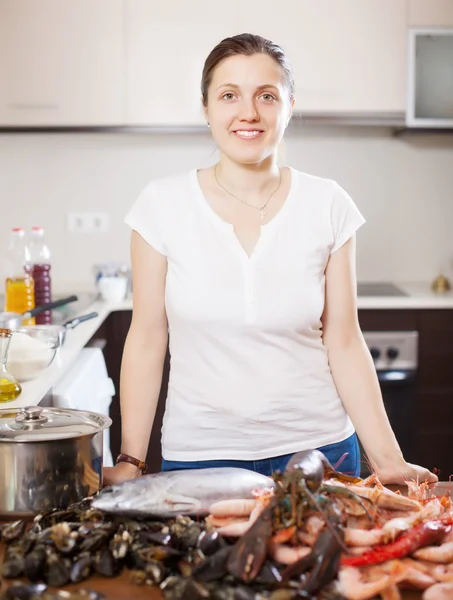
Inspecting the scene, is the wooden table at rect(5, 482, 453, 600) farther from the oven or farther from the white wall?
the white wall

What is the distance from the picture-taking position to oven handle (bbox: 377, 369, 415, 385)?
3109 millimetres

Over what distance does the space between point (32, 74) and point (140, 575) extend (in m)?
2.73

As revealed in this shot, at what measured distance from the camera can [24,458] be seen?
105 cm

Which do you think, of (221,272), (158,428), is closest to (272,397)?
(221,272)

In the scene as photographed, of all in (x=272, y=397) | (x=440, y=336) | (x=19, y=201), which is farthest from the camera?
(x=19, y=201)

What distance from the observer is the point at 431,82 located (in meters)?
3.32

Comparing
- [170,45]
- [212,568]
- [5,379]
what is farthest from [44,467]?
[170,45]

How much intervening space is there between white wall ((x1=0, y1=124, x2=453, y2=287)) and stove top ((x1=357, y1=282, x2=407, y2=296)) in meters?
0.09

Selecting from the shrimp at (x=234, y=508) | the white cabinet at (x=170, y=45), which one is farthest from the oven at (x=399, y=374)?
the shrimp at (x=234, y=508)

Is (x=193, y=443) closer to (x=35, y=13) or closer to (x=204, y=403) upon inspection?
(x=204, y=403)

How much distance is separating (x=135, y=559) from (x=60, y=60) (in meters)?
2.69

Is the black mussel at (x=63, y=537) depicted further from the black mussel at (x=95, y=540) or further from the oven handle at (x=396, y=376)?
the oven handle at (x=396, y=376)

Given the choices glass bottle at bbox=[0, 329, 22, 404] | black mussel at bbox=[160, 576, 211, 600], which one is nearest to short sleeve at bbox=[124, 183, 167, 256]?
glass bottle at bbox=[0, 329, 22, 404]

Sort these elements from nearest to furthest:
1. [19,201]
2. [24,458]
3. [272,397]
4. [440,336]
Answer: [24,458]
[272,397]
[440,336]
[19,201]
